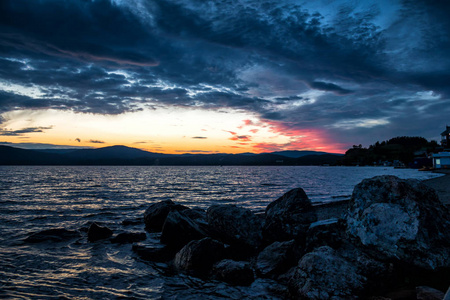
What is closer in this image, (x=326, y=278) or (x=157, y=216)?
(x=326, y=278)

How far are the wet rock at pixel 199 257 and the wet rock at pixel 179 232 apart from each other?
1622 mm

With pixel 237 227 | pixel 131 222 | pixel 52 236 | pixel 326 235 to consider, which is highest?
pixel 326 235

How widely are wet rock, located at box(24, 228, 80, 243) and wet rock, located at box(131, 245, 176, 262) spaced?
4227 mm

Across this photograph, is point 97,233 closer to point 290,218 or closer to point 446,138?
point 290,218

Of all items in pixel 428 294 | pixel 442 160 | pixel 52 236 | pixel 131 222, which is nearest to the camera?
pixel 428 294

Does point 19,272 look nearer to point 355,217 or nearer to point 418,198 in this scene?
point 355,217

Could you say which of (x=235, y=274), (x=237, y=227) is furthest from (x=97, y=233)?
(x=235, y=274)

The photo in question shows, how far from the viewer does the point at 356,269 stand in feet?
20.4

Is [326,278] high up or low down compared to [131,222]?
up

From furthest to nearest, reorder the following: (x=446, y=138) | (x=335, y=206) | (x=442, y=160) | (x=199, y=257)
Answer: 1. (x=446, y=138)
2. (x=442, y=160)
3. (x=335, y=206)
4. (x=199, y=257)

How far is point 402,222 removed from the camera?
6477mm

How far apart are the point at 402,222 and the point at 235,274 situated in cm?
460

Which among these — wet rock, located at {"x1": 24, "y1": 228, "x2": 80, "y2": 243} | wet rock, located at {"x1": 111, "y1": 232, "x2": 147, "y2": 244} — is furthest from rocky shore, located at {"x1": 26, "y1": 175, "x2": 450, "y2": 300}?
wet rock, located at {"x1": 24, "y1": 228, "x2": 80, "y2": 243}

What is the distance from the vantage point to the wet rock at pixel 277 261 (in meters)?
8.11
